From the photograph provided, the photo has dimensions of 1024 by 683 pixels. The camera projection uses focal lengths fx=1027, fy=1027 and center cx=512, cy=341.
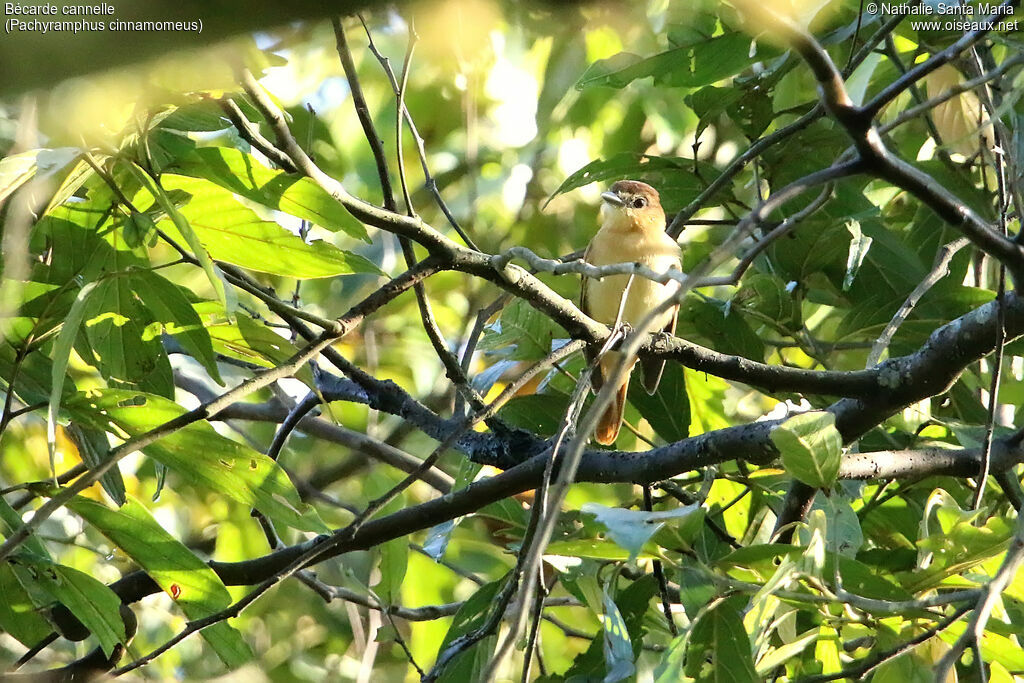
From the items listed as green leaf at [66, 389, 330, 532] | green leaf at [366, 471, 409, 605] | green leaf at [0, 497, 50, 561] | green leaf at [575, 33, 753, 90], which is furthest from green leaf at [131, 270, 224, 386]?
green leaf at [575, 33, 753, 90]

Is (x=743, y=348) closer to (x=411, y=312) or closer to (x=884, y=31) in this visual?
(x=884, y=31)

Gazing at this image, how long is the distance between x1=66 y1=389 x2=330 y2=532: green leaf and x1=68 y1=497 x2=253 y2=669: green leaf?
0.16 m

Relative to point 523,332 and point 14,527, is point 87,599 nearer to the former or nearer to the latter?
point 14,527

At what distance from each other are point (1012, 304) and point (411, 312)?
4585mm

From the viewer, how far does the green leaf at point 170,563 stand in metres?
2.28

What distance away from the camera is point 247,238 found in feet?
6.98

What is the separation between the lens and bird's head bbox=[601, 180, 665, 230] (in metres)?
4.77

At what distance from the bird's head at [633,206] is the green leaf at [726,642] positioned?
2.86m

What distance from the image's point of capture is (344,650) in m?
5.62

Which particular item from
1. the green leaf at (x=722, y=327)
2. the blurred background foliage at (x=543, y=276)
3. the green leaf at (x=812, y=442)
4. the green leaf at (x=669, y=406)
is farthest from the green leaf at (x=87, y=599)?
the green leaf at (x=722, y=327)

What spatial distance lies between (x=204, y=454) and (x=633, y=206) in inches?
117

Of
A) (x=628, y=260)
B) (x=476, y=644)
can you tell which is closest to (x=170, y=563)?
(x=476, y=644)

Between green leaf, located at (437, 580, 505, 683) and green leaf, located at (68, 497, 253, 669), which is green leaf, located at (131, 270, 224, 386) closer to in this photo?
green leaf, located at (68, 497, 253, 669)

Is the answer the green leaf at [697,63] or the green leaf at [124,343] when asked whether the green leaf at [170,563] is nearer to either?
the green leaf at [124,343]
